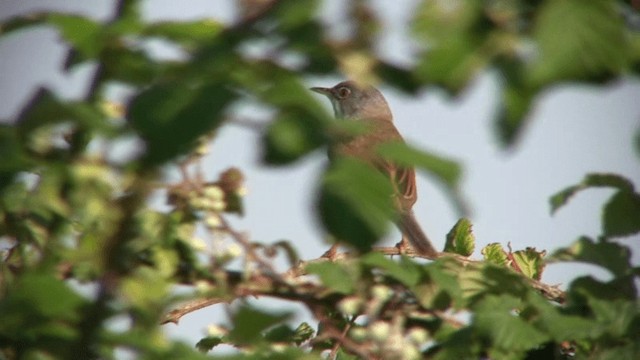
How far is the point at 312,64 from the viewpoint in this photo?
4.83 ft

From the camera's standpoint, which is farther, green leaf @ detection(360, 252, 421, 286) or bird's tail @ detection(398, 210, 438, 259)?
bird's tail @ detection(398, 210, 438, 259)

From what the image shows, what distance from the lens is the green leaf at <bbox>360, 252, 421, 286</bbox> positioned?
99.3 inches

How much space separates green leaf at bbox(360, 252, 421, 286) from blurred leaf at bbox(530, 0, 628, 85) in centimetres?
130

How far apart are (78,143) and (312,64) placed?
50cm

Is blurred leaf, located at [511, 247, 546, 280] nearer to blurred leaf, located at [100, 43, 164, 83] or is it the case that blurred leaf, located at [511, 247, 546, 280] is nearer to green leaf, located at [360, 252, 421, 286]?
green leaf, located at [360, 252, 421, 286]

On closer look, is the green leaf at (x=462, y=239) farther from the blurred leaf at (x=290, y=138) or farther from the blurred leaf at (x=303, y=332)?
the blurred leaf at (x=290, y=138)

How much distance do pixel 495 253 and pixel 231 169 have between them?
200 centimetres

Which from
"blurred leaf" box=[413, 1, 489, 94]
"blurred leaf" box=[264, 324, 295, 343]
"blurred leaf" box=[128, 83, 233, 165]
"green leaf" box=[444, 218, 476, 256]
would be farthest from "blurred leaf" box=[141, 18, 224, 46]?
"green leaf" box=[444, 218, 476, 256]

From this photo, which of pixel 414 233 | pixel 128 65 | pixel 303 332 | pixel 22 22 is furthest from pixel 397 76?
pixel 414 233

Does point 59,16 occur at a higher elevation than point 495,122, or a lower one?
higher

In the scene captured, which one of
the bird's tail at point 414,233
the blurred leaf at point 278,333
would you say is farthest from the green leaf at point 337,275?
the bird's tail at point 414,233

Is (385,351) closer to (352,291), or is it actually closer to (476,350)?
(352,291)

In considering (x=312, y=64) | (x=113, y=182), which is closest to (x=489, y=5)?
(x=312, y=64)

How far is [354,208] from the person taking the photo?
1.32 meters
